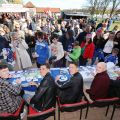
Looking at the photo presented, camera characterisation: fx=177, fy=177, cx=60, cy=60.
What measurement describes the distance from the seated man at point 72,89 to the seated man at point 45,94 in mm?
270

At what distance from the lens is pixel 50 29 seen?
35.1 feet

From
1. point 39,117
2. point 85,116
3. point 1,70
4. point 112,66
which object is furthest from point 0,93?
point 112,66

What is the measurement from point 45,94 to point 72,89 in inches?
23.1

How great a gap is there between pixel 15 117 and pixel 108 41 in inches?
182

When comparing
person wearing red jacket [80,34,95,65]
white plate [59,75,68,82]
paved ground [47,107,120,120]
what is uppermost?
person wearing red jacket [80,34,95,65]

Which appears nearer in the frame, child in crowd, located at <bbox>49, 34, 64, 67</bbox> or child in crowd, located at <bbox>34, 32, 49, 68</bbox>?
child in crowd, located at <bbox>34, 32, 49, 68</bbox>

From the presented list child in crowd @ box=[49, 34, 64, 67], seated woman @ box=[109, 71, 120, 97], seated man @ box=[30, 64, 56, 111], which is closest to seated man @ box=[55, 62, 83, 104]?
seated man @ box=[30, 64, 56, 111]

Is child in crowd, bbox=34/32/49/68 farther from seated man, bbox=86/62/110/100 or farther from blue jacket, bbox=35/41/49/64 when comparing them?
seated man, bbox=86/62/110/100

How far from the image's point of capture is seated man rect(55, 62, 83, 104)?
354cm

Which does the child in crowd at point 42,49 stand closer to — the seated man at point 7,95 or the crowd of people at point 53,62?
the crowd of people at point 53,62

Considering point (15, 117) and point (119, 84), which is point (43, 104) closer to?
point (15, 117)

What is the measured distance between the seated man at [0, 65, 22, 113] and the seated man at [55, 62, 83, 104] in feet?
3.01

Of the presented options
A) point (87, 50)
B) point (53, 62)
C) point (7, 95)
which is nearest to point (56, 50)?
point (53, 62)

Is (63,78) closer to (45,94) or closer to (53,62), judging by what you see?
(45,94)
